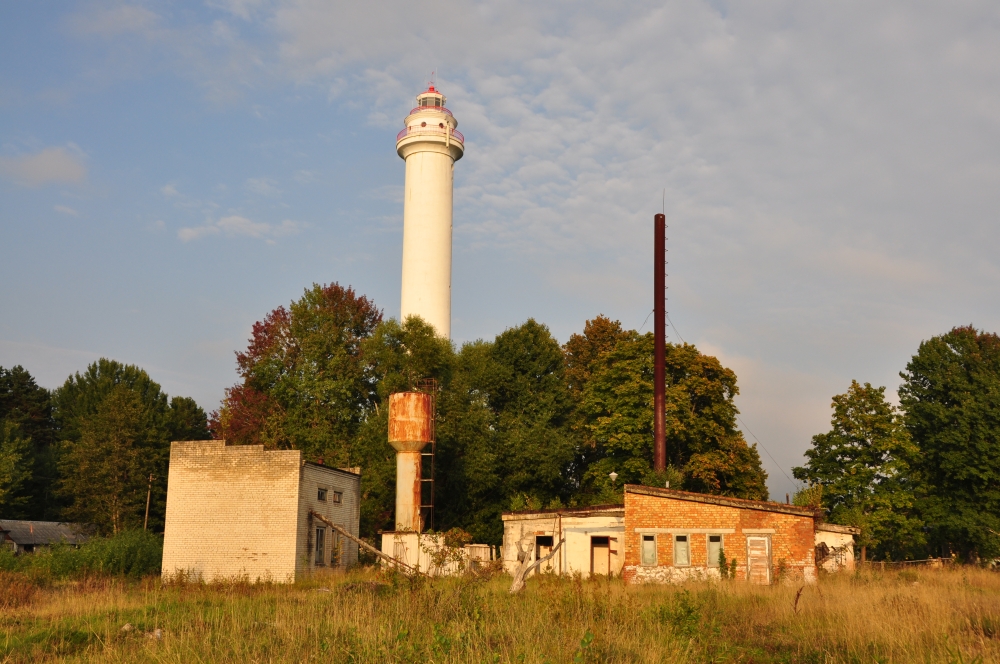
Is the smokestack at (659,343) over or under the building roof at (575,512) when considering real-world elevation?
over

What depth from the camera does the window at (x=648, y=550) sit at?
2842 cm

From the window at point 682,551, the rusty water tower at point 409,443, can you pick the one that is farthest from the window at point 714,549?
the rusty water tower at point 409,443

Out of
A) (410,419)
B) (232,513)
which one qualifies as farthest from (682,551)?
(232,513)

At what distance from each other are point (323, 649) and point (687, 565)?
64.8 ft

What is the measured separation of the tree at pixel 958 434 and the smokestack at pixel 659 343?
45.4ft

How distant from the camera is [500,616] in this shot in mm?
12773

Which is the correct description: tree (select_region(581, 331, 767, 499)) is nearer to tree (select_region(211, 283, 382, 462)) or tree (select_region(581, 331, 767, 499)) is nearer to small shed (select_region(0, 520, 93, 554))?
tree (select_region(211, 283, 382, 462))

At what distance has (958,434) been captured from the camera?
44.2 metres

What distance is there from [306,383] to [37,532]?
741 inches

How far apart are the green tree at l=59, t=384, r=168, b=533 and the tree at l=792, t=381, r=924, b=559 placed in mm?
37310

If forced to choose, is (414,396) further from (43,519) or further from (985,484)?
(43,519)

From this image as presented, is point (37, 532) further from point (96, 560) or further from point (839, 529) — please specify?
point (839, 529)

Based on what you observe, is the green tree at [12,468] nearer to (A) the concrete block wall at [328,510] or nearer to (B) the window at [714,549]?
(A) the concrete block wall at [328,510]

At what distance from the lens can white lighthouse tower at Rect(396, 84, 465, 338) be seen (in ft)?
170
